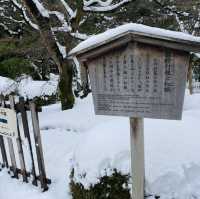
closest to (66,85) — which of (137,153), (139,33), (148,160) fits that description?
(148,160)

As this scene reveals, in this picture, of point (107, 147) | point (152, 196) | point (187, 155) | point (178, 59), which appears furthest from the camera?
point (107, 147)

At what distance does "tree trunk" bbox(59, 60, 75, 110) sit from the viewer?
24.0ft

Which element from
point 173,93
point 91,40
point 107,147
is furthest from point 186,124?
point 91,40

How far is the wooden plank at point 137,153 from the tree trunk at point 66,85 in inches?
190

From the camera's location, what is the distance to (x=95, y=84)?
262 cm

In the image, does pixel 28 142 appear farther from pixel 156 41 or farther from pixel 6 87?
pixel 6 87

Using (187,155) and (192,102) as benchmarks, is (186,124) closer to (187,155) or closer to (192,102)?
(187,155)

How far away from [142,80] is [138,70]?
3.6 inches

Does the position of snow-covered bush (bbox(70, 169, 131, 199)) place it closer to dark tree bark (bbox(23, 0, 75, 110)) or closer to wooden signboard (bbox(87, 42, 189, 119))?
wooden signboard (bbox(87, 42, 189, 119))

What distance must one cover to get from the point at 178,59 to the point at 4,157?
3.37 m

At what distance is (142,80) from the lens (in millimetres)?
2391

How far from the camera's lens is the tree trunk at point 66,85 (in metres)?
7.31

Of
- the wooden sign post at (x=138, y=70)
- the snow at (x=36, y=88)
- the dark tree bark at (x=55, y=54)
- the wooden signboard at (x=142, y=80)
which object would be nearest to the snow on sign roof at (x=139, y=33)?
the wooden sign post at (x=138, y=70)

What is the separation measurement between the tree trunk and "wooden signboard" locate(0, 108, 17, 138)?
334cm
